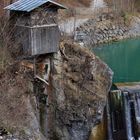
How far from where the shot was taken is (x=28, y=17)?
10.2 meters

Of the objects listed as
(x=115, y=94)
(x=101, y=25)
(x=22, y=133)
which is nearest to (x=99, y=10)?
(x=101, y=25)

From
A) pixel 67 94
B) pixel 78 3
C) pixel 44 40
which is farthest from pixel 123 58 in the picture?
pixel 44 40

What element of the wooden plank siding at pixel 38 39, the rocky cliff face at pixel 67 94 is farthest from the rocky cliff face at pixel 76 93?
the wooden plank siding at pixel 38 39

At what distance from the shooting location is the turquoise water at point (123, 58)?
19.9 meters

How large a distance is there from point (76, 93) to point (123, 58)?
1371 cm

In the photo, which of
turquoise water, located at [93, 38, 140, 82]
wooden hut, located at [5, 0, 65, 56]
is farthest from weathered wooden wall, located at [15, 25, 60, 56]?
turquoise water, located at [93, 38, 140, 82]

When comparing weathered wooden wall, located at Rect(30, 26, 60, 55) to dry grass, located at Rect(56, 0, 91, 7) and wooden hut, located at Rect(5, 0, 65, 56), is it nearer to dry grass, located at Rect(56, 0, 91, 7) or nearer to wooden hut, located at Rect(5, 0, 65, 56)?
wooden hut, located at Rect(5, 0, 65, 56)

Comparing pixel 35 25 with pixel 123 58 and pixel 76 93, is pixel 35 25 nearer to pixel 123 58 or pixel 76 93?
pixel 76 93

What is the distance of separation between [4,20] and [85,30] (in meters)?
18.8

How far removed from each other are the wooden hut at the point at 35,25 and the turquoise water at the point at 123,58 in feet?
27.7

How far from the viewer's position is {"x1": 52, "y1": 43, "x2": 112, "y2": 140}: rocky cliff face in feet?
36.5

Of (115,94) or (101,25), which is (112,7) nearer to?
(101,25)

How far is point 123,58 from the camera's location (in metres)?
24.6

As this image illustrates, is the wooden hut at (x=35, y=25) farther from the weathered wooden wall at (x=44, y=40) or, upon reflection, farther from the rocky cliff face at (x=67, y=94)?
the rocky cliff face at (x=67, y=94)
